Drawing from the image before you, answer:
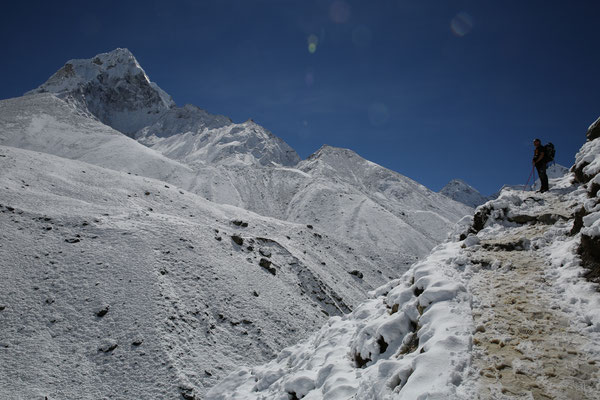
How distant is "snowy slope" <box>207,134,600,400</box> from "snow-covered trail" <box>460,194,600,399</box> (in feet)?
0.06

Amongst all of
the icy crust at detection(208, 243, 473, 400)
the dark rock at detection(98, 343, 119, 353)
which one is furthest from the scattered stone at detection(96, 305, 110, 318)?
the icy crust at detection(208, 243, 473, 400)

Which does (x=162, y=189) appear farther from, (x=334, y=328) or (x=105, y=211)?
(x=334, y=328)

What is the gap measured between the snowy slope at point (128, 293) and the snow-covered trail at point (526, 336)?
12.1m

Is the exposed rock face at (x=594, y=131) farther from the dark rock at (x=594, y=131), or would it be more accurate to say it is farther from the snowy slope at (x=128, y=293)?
the snowy slope at (x=128, y=293)

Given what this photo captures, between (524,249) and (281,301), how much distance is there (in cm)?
1660

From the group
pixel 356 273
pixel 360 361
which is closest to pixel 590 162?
pixel 360 361

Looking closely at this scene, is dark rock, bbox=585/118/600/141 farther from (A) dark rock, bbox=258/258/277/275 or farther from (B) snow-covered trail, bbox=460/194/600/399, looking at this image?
(A) dark rock, bbox=258/258/277/275

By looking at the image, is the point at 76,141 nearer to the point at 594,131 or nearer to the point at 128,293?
the point at 128,293

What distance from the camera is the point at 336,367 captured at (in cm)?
813

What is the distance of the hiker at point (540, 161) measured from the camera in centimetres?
1397

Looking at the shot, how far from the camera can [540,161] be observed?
1468cm

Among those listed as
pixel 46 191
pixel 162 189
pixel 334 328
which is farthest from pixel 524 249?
pixel 162 189

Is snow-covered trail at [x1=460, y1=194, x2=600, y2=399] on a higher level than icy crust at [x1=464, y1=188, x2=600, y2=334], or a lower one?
lower

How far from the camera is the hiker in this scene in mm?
13969
